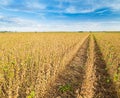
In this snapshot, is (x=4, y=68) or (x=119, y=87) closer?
(x=119, y=87)

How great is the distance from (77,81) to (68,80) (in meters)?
0.34

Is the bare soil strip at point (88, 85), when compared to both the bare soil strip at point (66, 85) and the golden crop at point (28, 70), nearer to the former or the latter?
the bare soil strip at point (66, 85)

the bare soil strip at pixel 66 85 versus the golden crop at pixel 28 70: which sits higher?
the golden crop at pixel 28 70

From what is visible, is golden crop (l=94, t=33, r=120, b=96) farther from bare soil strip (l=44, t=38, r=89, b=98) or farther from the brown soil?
bare soil strip (l=44, t=38, r=89, b=98)

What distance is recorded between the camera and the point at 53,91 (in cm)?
527

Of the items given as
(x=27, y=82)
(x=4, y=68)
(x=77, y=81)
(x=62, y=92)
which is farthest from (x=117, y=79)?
(x=4, y=68)

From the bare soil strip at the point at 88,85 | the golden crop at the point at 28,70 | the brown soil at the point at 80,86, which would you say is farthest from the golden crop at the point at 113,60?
the golden crop at the point at 28,70

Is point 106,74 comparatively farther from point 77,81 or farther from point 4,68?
point 4,68

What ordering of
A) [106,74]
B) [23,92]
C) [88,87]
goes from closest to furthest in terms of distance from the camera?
[88,87]
[23,92]
[106,74]

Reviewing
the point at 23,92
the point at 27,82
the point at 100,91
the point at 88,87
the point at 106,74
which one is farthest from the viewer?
the point at 106,74

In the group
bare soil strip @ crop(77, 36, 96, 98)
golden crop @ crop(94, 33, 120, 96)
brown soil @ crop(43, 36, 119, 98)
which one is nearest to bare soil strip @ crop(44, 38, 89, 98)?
brown soil @ crop(43, 36, 119, 98)

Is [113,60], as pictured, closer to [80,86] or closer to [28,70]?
[80,86]

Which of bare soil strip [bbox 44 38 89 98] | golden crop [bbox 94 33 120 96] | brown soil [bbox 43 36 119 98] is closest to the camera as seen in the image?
brown soil [bbox 43 36 119 98]

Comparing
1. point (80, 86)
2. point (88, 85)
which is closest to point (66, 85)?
point (80, 86)
